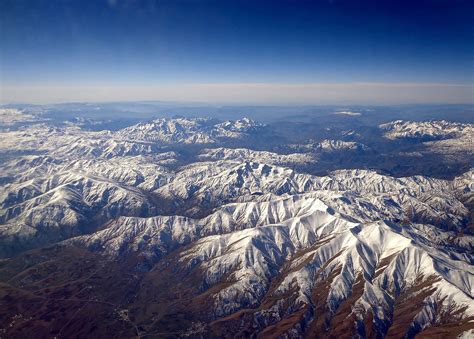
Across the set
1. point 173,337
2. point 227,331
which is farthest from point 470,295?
point 173,337

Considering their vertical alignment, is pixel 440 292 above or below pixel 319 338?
above

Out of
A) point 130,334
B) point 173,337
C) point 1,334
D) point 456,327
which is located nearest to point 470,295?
point 456,327

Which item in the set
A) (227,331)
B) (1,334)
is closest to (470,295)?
(227,331)

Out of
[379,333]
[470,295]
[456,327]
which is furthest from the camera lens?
[470,295]

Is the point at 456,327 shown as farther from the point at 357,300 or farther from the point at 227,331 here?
the point at 227,331

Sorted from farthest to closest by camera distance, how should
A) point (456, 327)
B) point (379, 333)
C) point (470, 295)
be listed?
point (470, 295) → point (379, 333) → point (456, 327)

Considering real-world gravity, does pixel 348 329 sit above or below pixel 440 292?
below

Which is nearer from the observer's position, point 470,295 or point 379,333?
point 379,333

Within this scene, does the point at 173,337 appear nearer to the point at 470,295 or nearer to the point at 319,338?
the point at 319,338

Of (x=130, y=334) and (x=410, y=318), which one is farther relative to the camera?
(x=130, y=334)
